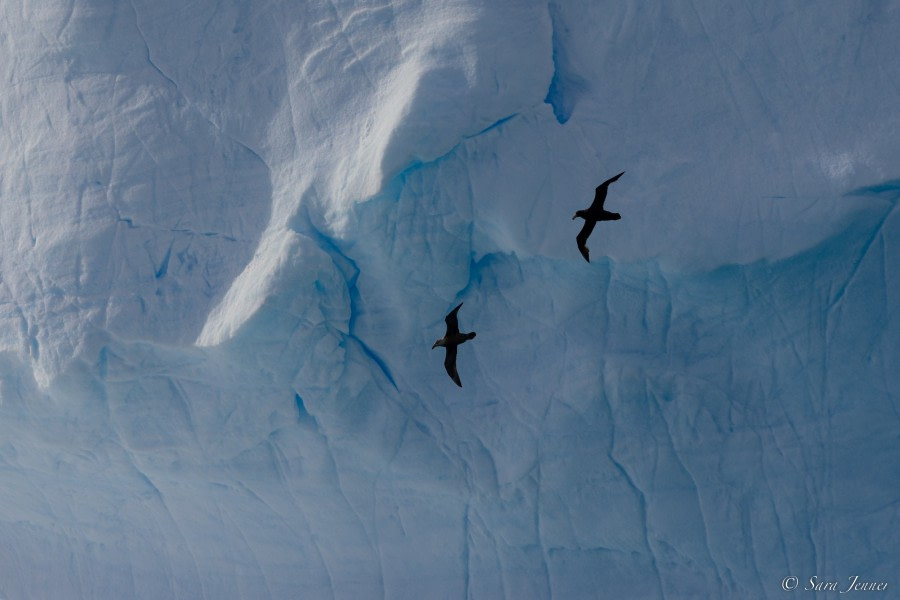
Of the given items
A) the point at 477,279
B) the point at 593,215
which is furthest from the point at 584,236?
the point at 477,279

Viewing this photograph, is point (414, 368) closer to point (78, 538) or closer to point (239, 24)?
point (239, 24)

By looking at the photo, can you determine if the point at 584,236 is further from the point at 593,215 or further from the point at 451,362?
the point at 451,362

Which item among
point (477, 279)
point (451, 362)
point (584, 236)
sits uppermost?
point (584, 236)

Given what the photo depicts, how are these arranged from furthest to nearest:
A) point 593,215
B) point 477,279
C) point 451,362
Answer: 1. point 477,279
2. point 451,362
3. point 593,215

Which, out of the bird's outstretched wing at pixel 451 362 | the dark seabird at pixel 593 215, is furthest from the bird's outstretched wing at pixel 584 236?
the bird's outstretched wing at pixel 451 362

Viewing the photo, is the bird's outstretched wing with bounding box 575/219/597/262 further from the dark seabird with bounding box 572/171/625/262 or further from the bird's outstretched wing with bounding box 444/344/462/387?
the bird's outstretched wing with bounding box 444/344/462/387

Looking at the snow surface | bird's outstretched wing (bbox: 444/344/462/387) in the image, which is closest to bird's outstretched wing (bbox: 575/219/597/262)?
the snow surface

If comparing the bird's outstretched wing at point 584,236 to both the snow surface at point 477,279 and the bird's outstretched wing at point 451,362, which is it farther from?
the bird's outstretched wing at point 451,362

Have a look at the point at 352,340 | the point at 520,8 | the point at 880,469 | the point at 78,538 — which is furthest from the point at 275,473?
the point at 880,469
